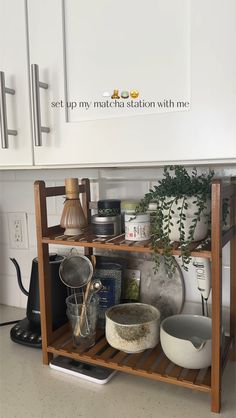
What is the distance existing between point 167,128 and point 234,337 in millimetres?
610

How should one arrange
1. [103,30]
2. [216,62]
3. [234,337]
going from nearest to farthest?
[216,62], [103,30], [234,337]

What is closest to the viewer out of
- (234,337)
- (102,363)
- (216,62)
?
(216,62)

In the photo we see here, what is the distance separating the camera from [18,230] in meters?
1.37

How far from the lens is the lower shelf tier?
76 cm

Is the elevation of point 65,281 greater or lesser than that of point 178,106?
lesser

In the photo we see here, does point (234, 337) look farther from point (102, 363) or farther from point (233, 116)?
point (233, 116)

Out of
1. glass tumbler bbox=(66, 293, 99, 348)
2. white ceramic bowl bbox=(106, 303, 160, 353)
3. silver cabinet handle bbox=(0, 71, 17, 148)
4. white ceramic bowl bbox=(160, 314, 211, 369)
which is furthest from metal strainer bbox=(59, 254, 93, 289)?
silver cabinet handle bbox=(0, 71, 17, 148)

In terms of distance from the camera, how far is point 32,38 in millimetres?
826

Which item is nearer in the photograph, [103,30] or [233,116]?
[233,116]

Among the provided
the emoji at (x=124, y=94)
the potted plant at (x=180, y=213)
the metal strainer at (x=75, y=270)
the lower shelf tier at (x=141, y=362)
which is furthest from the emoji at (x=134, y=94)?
the lower shelf tier at (x=141, y=362)

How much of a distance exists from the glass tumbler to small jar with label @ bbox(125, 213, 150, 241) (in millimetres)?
257

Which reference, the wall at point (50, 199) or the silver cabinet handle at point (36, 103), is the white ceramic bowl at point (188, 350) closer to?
the wall at point (50, 199)

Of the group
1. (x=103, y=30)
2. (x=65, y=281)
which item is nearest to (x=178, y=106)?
(x=103, y=30)

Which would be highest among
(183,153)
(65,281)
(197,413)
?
(183,153)
